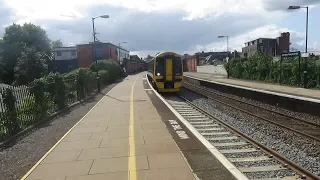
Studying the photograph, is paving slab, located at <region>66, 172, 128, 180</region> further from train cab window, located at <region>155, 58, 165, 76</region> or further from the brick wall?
the brick wall

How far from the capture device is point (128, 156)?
7.39 meters

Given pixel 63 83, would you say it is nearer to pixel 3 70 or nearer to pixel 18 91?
pixel 18 91

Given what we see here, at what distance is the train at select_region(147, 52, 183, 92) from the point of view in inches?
1021

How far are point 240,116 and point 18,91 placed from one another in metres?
10.0

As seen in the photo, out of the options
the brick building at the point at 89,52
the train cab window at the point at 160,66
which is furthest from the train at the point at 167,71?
the brick building at the point at 89,52

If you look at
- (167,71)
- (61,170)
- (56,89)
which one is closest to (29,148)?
(61,170)

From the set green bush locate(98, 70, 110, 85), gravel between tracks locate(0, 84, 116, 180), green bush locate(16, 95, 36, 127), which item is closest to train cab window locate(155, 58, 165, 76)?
green bush locate(98, 70, 110, 85)

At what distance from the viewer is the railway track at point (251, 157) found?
6.83 meters

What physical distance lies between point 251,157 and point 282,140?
9.74 feet

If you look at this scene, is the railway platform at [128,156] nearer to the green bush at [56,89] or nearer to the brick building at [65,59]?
the green bush at [56,89]

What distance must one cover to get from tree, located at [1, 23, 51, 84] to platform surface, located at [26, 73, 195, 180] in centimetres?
5673

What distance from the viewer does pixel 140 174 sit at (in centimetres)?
612

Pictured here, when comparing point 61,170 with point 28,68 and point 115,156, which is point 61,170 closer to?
point 115,156

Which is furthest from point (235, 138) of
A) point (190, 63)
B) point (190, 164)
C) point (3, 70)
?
point (190, 63)
